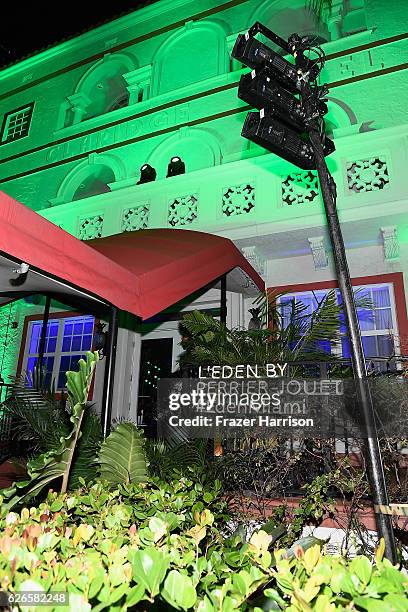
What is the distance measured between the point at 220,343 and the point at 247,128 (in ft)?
8.62

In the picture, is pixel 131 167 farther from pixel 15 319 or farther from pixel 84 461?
pixel 84 461

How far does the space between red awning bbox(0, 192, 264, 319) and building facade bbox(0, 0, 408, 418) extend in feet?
3.89

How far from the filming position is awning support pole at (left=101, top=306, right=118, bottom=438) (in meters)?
3.91

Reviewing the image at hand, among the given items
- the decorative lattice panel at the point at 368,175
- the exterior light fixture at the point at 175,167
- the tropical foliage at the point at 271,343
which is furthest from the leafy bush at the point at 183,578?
the exterior light fixture at the point at 175,167

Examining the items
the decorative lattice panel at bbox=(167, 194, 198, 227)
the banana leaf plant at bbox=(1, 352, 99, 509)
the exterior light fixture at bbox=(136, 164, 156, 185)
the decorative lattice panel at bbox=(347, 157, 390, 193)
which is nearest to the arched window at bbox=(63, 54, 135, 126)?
the exterior light fixture at bbox=(136, 164, 156, 185)

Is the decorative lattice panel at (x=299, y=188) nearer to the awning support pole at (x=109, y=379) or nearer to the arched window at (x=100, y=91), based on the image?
the awning support pole at (x=109, y=379)

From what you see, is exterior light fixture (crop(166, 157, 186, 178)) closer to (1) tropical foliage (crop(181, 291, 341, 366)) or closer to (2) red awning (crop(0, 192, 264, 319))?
(2) red awning (crop(0, 192, 264, 319))

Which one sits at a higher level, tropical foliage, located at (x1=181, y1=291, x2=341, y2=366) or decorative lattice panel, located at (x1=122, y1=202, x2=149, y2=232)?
decorative lattice panel, located at (x1=122, y1=202, x2=149, y2=232)

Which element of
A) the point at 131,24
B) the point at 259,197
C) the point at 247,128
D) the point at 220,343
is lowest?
the point at 220,343

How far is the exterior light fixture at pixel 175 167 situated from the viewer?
836 centimetres

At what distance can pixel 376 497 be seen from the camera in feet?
5.98

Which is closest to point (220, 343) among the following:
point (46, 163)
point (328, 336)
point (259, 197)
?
point (328, 336)

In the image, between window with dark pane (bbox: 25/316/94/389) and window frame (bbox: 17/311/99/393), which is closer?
window with dark pane (bbox: 25/316/94/389)

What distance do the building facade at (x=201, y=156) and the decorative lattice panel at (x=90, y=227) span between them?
5 cm
